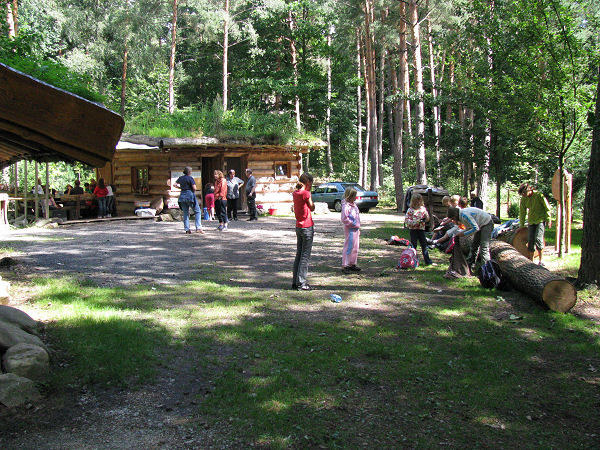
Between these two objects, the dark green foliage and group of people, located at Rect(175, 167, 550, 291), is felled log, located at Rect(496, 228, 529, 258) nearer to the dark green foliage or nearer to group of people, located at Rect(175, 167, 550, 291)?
group of people, located at Rect(175, 167, 550, 291)

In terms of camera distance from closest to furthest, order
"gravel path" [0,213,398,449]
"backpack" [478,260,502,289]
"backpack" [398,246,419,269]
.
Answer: "gravel path" [0,213,398,449] < "backpack" [478,260,502,289] < "backpack" [398,246,419,269]

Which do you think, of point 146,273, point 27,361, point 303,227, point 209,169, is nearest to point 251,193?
point 209,169

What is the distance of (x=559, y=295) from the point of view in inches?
298

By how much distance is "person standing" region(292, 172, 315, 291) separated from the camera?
8.27 metres

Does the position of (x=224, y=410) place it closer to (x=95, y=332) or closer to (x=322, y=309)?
(x=95, y=332)

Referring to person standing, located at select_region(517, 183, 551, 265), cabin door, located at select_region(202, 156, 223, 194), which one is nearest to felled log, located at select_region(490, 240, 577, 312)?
person standing, located at select_region(517, 183, 551, 265)

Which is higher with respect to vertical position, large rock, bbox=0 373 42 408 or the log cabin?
the log cabin

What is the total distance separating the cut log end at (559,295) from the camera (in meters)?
7.54

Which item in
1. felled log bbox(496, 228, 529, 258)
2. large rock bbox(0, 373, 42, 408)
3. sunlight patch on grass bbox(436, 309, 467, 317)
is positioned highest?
felled log bbox(496, 228, 529, 258)

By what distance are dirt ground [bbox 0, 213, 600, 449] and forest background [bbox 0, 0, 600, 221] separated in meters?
4.44

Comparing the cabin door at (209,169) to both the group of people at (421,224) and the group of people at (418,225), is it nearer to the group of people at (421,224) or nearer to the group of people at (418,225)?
the group of people at (421,224)

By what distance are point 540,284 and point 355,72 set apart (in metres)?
37.9

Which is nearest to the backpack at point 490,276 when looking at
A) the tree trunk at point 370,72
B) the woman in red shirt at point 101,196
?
the woman in red shirt at point 101,196

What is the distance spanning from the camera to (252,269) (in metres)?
10.2
